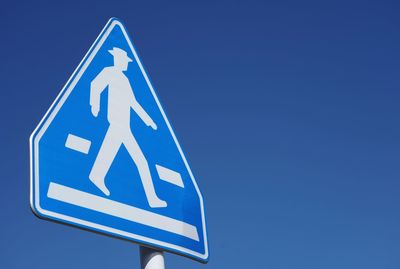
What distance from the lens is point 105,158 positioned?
4.70ft

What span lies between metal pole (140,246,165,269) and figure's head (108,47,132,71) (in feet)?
2.07

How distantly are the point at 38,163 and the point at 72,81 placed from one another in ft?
1.09

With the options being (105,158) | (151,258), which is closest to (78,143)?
(105,158)

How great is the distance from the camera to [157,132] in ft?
5.52

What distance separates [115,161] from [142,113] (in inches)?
10.3

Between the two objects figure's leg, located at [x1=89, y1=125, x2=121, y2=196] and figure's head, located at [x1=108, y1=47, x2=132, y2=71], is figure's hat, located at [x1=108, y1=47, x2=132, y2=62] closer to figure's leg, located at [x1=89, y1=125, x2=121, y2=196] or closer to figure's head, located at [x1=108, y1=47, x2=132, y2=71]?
figure's head, located at [x1=108, y1=47, x2=132, y2=71]

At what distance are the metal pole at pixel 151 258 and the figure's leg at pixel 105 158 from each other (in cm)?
22

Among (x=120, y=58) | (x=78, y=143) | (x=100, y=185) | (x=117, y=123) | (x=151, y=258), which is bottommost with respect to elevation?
(x=151, y=258)

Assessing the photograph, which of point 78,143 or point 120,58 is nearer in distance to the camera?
point 78,143

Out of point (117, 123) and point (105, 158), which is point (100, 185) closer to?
point (105, 158)

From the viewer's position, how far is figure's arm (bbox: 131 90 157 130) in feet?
5.40

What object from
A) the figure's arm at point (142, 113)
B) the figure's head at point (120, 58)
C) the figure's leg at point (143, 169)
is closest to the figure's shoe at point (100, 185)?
the figure's leg at point (143, 169)

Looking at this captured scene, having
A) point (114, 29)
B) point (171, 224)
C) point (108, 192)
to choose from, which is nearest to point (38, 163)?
point (108, 192)

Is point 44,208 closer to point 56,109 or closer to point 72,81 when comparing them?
point 56,109
